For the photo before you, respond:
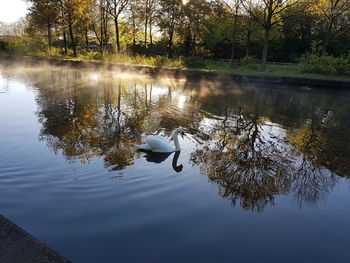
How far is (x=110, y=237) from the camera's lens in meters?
3.92

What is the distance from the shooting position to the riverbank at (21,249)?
285 cm

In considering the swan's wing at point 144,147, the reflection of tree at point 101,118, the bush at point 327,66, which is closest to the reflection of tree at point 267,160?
the swan's wing at point 144,147

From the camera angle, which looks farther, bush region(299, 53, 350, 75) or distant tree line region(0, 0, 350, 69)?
distant tree line region(0, 0, 350, 69)

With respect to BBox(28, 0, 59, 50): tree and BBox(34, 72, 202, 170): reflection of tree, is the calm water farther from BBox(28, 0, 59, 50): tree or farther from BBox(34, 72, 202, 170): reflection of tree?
BBox(28, 0, 59, 50): tree

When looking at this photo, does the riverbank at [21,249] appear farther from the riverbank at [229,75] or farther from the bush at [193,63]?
the bush at [193,63]

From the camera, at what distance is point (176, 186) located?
551 centimetres

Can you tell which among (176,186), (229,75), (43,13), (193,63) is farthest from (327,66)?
(43,13)

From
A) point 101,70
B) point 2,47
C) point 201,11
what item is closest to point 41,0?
point 2,47

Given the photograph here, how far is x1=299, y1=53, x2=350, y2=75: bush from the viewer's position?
21.0 meters

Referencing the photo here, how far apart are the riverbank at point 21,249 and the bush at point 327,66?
22630 millimetres

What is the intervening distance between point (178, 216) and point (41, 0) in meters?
39.4

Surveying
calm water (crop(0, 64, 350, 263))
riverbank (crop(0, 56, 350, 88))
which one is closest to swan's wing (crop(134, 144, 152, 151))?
calm water (crop(0, 64, 350, 263))

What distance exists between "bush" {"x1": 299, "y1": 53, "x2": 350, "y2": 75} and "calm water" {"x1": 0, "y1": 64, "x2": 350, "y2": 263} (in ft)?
41.3

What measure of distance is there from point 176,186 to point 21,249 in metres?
3.02
